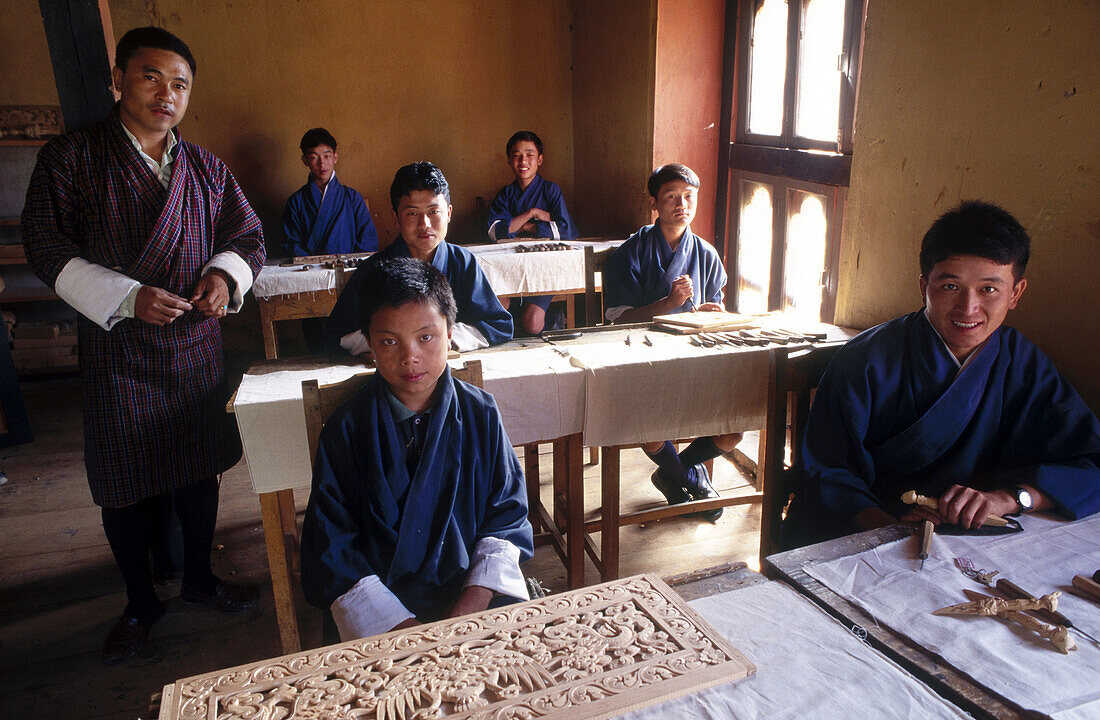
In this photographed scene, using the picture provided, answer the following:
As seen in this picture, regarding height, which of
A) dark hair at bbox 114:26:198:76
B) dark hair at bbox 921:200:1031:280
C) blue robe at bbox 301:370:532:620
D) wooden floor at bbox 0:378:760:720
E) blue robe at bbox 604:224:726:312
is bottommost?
wooden floor at bbox 0:378:760:720

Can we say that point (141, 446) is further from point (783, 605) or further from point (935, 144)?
point (935, 144)

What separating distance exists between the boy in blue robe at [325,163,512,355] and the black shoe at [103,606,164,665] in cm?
110

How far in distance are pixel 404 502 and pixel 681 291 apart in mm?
1913

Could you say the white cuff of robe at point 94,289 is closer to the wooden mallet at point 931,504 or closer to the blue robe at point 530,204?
the wooden mallet at point 931,504

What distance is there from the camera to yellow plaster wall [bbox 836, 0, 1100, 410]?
5.74 ft

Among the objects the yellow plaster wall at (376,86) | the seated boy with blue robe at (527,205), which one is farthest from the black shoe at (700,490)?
the yellow plaster wall at (376,86)

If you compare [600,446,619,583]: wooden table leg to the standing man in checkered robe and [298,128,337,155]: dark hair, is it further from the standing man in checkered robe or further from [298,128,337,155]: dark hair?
[298,128,337,155]: dark hair

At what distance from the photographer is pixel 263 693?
93 centimetres

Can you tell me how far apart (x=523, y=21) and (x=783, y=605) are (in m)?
5.73

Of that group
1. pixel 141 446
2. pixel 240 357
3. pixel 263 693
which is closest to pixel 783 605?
pixel 263 693

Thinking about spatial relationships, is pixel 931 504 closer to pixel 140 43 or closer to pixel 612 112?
pixel 140 43

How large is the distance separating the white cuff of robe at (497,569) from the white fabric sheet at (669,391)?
80 centimetres

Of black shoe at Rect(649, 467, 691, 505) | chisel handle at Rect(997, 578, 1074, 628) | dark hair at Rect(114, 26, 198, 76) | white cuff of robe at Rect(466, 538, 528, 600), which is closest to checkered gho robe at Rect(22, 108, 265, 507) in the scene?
dark hair at Rect(114, 26, 198, 76)

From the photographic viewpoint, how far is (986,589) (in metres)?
1.12
